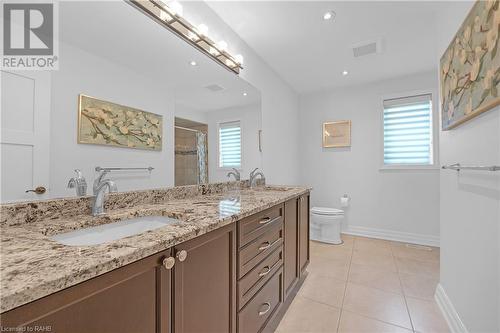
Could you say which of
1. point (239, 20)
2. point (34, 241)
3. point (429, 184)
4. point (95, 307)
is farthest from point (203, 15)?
point (429, 184)

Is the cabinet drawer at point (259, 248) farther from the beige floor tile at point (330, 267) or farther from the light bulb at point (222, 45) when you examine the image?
the light bulb at point (222, 45)

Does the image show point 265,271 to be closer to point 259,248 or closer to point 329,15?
point 259,248

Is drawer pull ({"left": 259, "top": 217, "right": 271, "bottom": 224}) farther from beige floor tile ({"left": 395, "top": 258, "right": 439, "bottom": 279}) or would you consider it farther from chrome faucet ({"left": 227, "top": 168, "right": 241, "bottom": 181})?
beige floor tile ({"left": 395, "top": 258, "right": 439, "bottom": 279})

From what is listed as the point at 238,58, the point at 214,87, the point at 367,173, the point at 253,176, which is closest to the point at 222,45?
the point at 238,58

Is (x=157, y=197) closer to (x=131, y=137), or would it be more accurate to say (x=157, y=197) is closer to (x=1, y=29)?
(x=131, y=137)

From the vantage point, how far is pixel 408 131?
10.1ft

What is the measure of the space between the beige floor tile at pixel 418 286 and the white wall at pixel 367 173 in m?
1.14

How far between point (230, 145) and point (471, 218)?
1733 mm

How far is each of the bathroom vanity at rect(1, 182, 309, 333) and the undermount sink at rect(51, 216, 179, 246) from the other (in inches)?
1.1

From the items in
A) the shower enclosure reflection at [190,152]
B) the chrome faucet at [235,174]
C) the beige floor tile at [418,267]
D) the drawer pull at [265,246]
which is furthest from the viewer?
the beige floor tile at [418,267]

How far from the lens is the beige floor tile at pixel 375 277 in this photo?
1978 millimetres

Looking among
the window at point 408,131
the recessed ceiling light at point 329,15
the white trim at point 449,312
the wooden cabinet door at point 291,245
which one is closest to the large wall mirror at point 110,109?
the wooden cabinet door at point 291,245

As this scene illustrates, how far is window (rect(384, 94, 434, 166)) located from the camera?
9.78 ft

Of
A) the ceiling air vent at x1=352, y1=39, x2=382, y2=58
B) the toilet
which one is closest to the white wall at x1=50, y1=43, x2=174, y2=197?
the ceiling air vent at x1=352, y1=39, x2=382, y2=58
